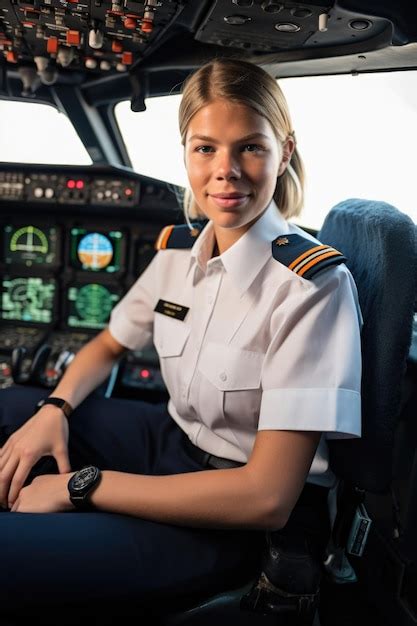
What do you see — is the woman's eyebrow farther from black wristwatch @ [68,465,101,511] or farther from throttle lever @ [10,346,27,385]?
throttle lever @ [10,346,27,385]

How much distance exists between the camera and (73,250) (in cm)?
251

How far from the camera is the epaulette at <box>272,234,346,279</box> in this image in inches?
40.3

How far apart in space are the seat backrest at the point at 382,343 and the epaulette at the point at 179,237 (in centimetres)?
→ 44

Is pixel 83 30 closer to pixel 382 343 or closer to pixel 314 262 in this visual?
pixel 314 262

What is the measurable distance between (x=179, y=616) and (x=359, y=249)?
771 mm

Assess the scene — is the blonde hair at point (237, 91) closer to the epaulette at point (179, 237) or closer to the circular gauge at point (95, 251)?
the epaulette at point (179, 237)

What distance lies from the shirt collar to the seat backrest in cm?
19

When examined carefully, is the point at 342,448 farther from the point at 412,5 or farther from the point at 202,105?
the point at 412,5

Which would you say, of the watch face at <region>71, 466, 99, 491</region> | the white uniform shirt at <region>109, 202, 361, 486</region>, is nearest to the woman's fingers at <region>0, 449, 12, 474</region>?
the watch face at <region>71, 466, 99, 491</region>

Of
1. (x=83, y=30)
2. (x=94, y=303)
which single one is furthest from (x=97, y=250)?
(x=83, y=30)

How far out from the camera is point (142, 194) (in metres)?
2.33

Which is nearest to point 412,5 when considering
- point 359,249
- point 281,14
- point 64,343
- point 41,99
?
point 281,14

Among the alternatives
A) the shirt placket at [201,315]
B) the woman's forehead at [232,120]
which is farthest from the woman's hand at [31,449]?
the woman's forehead at [232,120]

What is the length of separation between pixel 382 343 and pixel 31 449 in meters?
0.73
